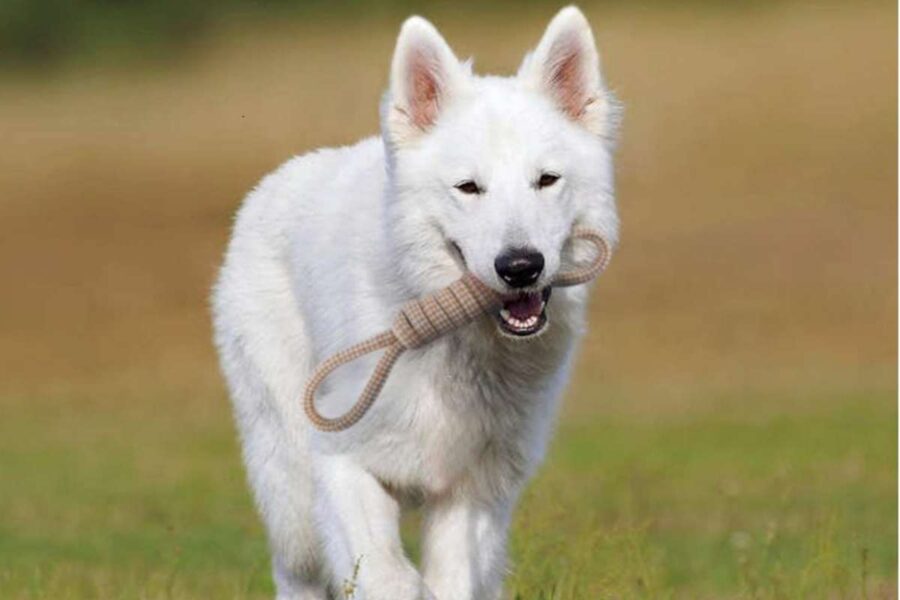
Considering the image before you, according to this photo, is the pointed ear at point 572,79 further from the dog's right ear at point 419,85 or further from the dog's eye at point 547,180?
the dog's eye at point 547,180

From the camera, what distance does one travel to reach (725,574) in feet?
37.5

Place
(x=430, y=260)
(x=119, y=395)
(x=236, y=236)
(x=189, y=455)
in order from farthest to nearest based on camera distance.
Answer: (x=119, y=395)
(x=189, y=455)
(x=236, y=236)
(x=430, y=260)

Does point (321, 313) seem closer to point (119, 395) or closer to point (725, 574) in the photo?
point (725, 574)

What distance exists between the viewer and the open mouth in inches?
273

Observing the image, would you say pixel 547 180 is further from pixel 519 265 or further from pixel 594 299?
pixel 594 299

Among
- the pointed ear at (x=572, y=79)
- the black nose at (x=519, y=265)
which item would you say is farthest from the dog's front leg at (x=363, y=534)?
the pointed ear at (x=572, y=79)

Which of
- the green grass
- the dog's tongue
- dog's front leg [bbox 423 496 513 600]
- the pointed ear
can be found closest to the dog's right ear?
the pointed ear

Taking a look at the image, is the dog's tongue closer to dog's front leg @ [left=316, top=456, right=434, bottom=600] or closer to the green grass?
dog's front leg @ [left=316, top=456, right=434, bottom=600]

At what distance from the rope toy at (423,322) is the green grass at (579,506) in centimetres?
112

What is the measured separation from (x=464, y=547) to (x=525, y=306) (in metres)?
0.98

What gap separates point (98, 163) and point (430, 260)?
26759 millimetres

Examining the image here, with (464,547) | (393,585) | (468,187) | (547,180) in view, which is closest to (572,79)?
(547,180)

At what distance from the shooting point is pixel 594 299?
25.5m

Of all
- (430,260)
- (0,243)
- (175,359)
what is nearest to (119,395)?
(175,359)
